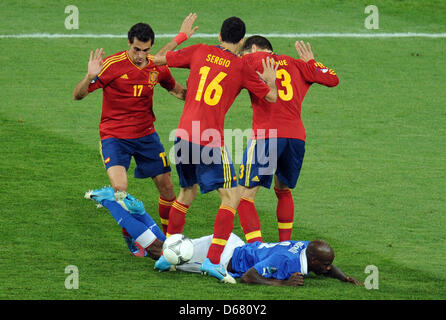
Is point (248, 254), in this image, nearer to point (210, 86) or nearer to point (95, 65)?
point (210, 86)

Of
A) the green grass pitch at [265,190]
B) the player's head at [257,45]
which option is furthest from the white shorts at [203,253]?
the player's head at [257,45]

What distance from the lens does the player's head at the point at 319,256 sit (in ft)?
26.2

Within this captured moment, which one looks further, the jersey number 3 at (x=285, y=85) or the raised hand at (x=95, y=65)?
the jersey number 3 at (x=285, y=85)

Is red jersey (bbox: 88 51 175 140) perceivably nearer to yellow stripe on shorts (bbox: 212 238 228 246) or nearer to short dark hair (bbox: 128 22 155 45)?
short dark hair (bbox: 128 22 155 45)

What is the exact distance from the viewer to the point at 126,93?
909 cm

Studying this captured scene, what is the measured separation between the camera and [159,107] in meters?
15.0

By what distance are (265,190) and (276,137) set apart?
2.93 m

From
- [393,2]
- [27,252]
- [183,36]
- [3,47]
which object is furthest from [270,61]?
[393,2]

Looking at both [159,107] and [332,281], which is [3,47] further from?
[332,281]

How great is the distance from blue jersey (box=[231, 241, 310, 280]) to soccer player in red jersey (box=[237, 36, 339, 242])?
27.9 inches

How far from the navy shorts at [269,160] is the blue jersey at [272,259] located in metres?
0.84

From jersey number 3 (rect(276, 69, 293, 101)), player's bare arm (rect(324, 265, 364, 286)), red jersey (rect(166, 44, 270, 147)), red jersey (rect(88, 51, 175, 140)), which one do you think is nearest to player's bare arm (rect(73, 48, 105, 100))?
red jersey (rect(88, 51, 175, 140))

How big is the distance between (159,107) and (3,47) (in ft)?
14.0

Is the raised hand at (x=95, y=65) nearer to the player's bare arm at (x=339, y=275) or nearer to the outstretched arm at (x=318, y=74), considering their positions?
the outstretched arm at (x=318, y=74)
